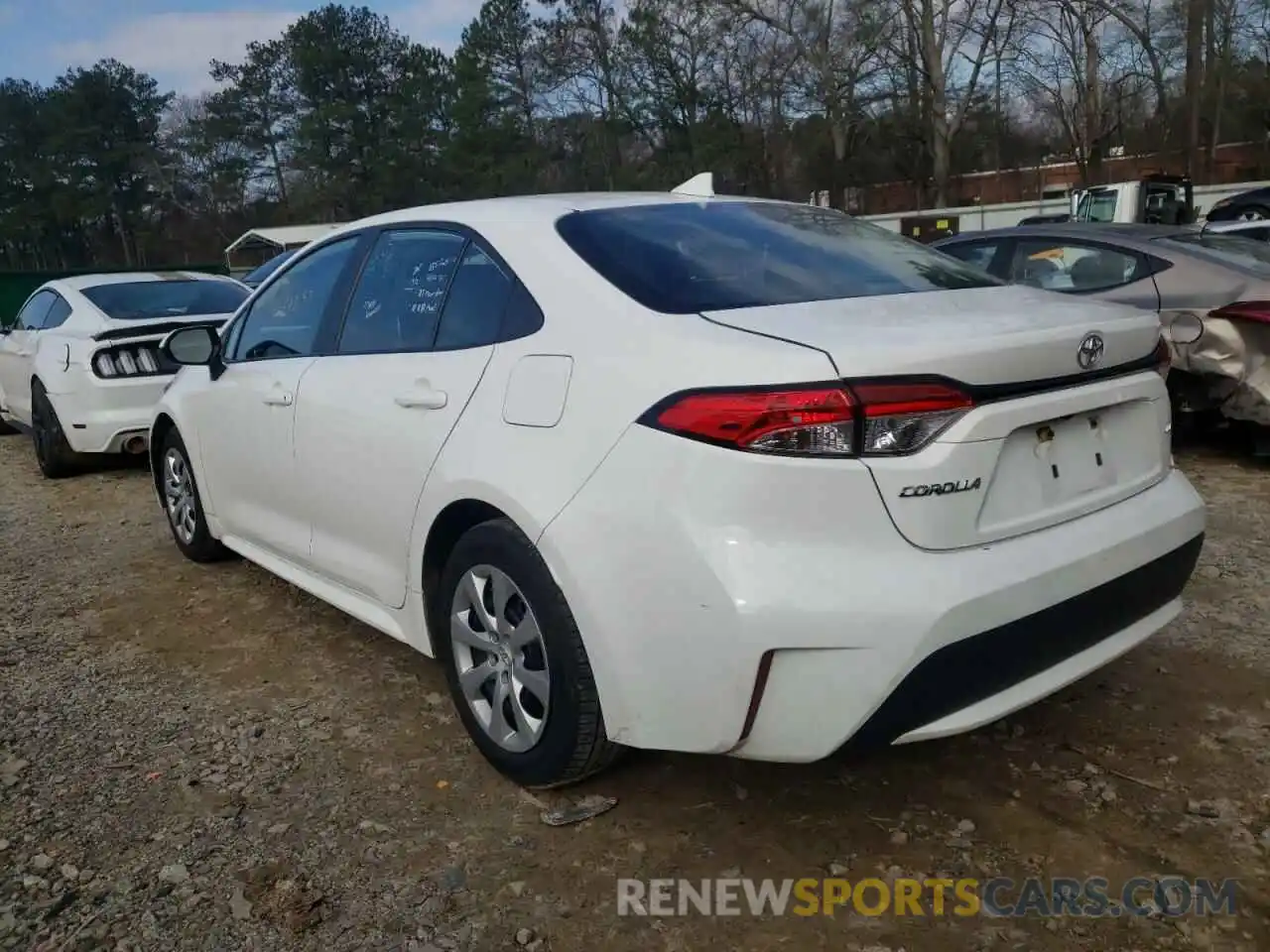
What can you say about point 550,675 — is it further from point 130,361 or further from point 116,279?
point 116,279

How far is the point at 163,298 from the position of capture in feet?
24.7

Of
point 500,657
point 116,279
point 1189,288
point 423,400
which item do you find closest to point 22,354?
point 116,279

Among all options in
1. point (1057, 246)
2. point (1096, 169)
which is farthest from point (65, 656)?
point (1096, 169)

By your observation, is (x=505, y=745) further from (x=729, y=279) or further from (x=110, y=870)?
(x=729, y=279)

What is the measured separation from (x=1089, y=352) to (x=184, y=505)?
407cm

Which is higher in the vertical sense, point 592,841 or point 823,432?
point 823,432

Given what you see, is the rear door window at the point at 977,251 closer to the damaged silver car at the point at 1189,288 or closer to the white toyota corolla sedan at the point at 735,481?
the damaged silver car at the point at 1189,288

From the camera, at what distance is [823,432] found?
2.07 metres

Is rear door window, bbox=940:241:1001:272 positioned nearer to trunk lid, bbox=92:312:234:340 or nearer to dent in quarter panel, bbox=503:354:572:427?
trunk lid, bbox=92:312:234:340

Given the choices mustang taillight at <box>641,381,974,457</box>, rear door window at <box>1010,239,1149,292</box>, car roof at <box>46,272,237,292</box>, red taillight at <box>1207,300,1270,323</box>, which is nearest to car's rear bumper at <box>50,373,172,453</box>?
Answer: car roof at <box>46,272,237,292</box>

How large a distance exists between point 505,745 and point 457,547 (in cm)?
54

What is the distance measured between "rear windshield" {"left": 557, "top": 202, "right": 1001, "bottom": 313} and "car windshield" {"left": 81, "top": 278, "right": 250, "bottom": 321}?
5363mm

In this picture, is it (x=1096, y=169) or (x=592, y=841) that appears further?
(x=1096, y=169)

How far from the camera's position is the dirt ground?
227cm
